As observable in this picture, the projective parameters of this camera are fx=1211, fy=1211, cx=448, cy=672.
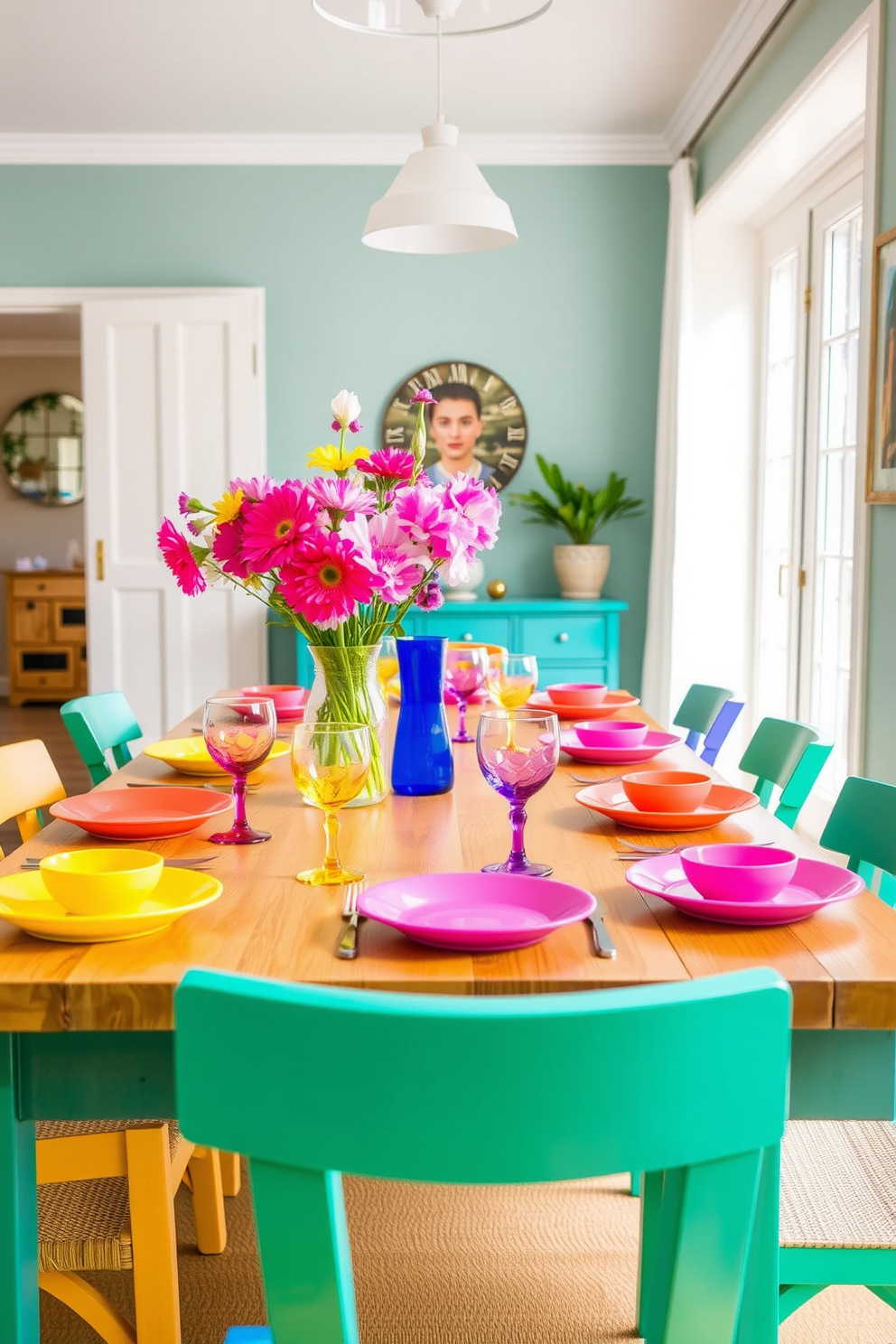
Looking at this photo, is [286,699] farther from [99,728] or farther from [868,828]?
[868,828]

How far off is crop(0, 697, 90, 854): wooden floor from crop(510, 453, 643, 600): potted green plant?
2.22 meters

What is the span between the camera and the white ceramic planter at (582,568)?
483 cm

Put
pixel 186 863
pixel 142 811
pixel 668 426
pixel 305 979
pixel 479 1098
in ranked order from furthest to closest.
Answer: pixel 668 426
pixel 142 811
pixel 186 863
pixel 305 979
pixel 479 1098

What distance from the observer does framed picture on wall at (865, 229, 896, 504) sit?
2705mm

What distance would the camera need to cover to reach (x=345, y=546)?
5.07 feet

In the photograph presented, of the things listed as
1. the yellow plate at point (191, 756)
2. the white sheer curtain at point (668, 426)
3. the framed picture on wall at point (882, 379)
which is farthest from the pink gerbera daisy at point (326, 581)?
the white sheer curtain at point (668, 426)

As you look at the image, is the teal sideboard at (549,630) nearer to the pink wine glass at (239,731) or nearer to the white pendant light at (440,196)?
the white pendant light at (440,196)

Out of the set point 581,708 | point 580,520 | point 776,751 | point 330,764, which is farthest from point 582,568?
point 330,764

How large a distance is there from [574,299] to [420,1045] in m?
4.68

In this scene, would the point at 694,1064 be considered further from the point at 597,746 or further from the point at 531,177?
the point at 531,177

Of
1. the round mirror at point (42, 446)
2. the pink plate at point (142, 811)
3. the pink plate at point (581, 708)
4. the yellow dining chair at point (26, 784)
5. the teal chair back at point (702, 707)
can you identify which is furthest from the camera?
the round mirror at point (42, 446)

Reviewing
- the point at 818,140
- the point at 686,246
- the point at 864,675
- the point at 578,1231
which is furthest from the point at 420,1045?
the point at 686,246

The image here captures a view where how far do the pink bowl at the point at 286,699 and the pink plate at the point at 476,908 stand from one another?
1.24m

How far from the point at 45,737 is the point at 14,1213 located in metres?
6.20
